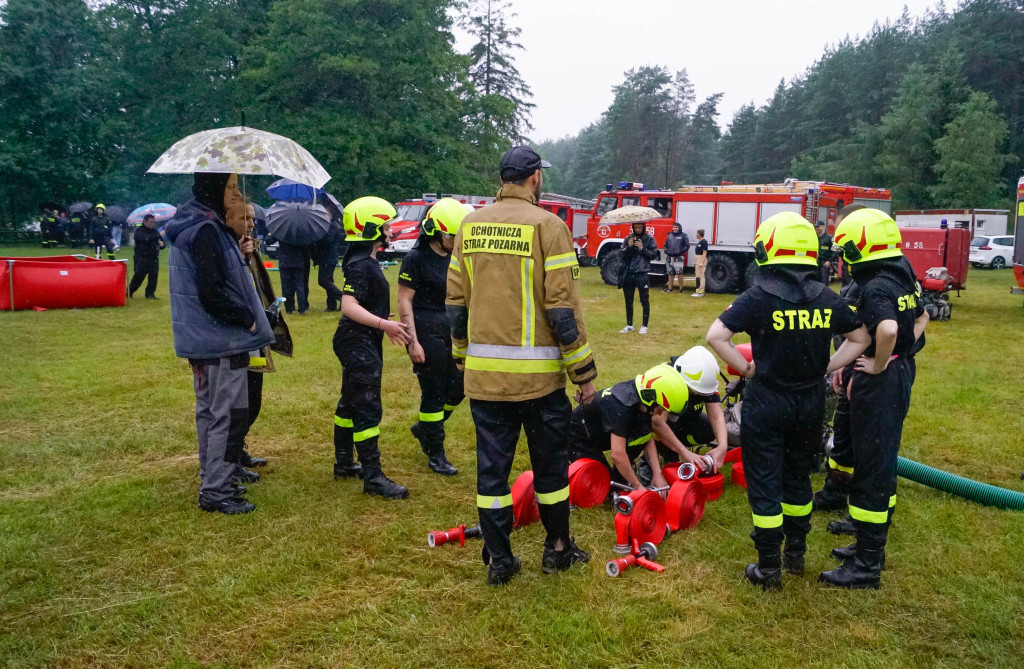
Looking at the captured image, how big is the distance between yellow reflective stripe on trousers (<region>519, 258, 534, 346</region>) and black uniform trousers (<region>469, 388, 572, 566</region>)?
1.09 ft

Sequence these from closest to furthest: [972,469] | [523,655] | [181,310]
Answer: [523,655] → [181,310] → [972,469]

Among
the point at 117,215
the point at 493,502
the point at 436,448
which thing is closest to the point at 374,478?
the point at 436,448

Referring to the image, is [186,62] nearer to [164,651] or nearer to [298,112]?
[298,112]

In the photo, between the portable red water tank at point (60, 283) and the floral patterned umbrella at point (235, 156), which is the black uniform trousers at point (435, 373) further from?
the portable red water tank at point (60, 283)

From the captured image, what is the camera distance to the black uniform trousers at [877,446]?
3.90 m

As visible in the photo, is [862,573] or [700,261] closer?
[862,573]

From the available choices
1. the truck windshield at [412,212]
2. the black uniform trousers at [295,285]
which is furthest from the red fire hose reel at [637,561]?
the truck windshield at [412,212]

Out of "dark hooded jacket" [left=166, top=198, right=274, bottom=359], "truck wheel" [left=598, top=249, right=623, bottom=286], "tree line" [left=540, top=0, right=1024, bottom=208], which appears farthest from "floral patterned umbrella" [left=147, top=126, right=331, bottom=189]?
"tree line" [left=540, top=0, right=1024, bottom=208]

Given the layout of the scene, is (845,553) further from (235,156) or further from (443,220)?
(235,156)

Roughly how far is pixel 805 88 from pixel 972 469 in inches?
2707

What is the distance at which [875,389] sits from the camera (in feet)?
12.9

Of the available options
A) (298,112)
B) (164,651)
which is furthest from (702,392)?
(298,112)

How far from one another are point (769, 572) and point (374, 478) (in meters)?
2.66

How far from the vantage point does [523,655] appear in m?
3.26
